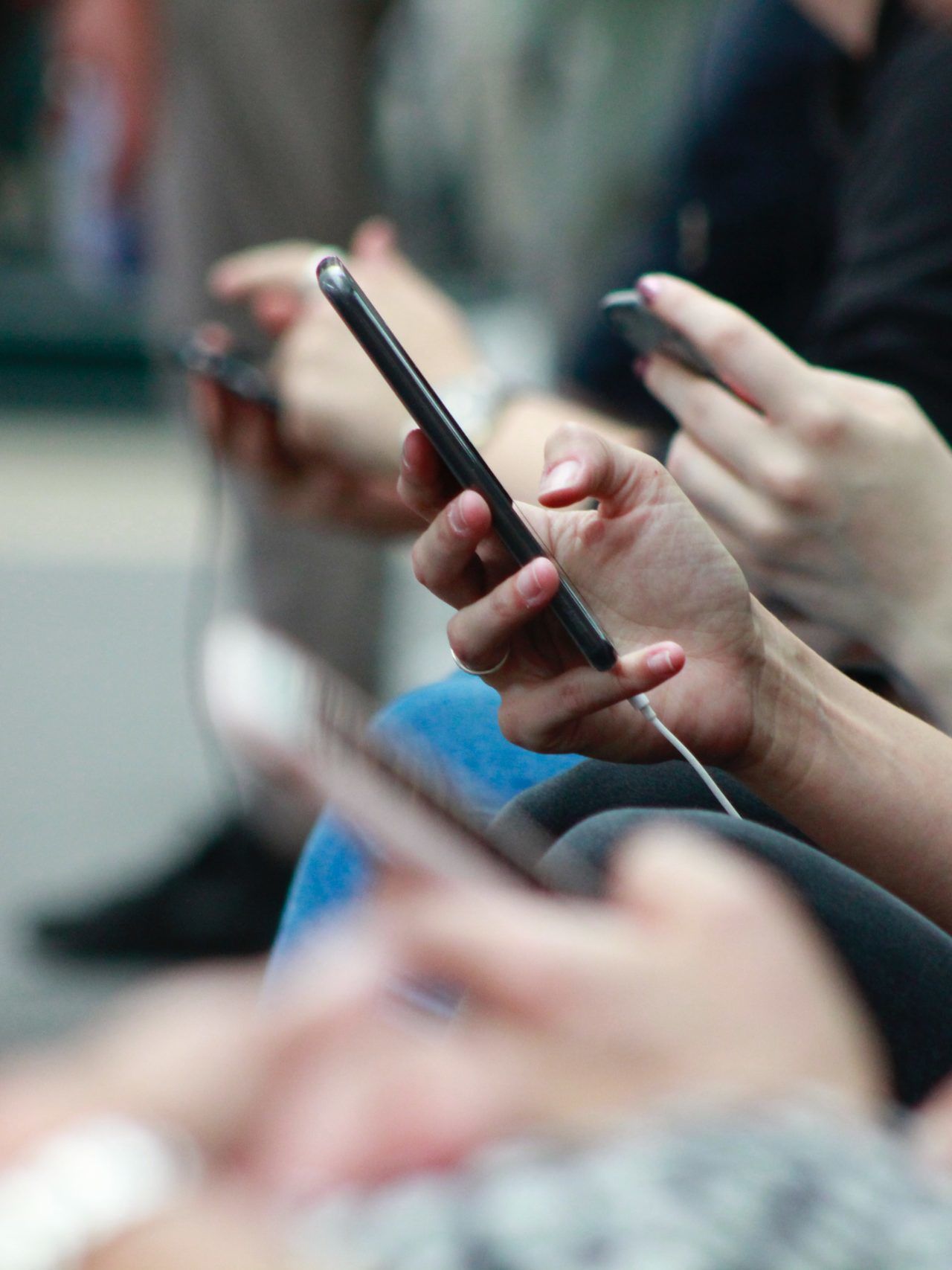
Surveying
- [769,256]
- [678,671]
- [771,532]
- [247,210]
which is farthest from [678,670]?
[247,210]

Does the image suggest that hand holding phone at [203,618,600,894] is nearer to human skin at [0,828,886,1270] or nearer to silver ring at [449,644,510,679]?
human skin at [0,828,886,1270]

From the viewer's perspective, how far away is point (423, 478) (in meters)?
0.44

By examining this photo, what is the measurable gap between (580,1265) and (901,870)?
0.28 meters

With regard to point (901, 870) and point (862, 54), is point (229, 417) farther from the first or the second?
point (901, 870)

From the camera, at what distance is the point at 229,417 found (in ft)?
3.03

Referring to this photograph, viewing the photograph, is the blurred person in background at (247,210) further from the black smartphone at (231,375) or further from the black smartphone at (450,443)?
the black smartphone at (450,443)

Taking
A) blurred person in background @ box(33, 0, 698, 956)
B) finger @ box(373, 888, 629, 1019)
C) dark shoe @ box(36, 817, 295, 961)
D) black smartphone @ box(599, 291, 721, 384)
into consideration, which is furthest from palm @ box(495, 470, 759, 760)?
dark shoe @ box(36, 817, 295, 961)

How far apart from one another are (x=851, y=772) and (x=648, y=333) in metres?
0.19

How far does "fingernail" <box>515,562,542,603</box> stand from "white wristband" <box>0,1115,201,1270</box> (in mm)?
234

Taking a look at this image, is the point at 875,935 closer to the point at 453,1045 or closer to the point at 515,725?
the point at 515,725

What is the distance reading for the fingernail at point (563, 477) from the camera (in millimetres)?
432

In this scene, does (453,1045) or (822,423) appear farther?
(822,423)

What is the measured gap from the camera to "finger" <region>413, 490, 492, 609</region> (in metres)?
0.43

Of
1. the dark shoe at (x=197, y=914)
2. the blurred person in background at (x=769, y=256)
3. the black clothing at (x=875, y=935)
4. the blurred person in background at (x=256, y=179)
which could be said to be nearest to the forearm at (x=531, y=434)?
the blurred person in background at (x=769, y=256)
